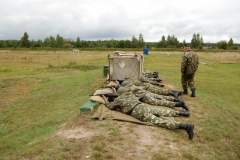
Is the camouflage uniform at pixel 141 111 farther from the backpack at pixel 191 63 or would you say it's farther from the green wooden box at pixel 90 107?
the backpack at pixel 191 63

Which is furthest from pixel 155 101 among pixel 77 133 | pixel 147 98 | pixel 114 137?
pixel 77 133

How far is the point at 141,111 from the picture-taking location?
5.21m

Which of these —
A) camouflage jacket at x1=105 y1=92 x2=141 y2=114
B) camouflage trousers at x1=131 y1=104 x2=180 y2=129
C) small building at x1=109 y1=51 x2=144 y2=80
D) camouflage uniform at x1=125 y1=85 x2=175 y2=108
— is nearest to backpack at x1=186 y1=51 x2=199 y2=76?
camouflage uniform at x1=125 y1=85 x2=175 y2=108

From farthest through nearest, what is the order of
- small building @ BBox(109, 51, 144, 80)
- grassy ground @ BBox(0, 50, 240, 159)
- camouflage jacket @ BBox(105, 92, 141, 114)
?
small building @ BBox(109, 51, 144, 80) < camouflage jacket @ BBox(105, 92, 141, 114) < grassy ground @ BBox(0, 50, 240, 159)

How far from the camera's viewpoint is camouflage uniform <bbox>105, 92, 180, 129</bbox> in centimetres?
493

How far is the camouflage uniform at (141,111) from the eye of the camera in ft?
16.2

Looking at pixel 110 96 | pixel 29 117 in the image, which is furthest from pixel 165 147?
pixel 29 117

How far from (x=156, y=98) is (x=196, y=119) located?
73.2 inches

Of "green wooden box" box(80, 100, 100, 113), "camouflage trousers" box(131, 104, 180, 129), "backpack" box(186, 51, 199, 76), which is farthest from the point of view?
"backpack" box(186, 51, 199, 76)

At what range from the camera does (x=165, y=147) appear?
13.1 feet

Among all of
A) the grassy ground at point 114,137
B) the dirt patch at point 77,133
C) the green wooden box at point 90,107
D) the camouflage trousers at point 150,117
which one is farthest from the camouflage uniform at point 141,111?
the dirt patch at point 77,133

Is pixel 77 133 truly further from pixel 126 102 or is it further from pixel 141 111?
pixel 141 111

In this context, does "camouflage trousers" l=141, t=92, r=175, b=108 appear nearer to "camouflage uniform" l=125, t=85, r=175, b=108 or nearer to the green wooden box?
"camouflage uniform" l=125, t=85, r=175, b=108

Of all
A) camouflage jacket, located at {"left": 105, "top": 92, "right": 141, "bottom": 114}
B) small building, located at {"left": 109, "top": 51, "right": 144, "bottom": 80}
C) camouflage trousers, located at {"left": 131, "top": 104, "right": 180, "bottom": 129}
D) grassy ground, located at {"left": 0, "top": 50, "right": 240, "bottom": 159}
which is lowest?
grassy ground, located at {"left": 0, "top": 50, "right": 240, "bottom": 159}
